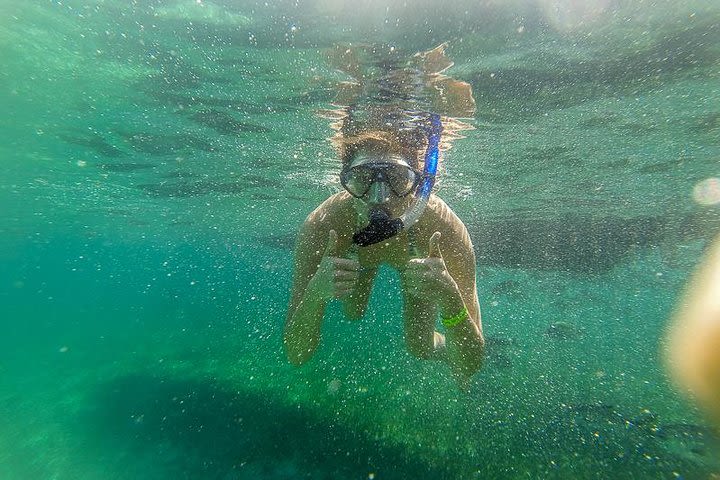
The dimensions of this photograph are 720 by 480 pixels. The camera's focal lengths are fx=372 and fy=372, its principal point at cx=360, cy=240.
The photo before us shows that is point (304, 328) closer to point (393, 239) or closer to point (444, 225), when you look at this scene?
point (393, 239)

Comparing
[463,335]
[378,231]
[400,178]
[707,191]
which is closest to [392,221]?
[378,231]

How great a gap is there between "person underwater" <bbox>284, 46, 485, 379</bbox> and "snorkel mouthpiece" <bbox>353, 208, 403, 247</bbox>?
11 millimetres

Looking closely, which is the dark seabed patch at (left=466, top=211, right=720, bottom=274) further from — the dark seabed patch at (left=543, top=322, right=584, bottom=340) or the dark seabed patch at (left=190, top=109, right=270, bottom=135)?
the dark seabed patch at (left=190, top=109, right=270, bottom=135)

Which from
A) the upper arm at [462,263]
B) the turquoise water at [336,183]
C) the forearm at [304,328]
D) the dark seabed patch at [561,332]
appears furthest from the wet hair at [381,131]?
the dark seabed patch at [561,332]

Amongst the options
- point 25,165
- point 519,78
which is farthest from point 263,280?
point 519,78

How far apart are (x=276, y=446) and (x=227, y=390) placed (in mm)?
4665

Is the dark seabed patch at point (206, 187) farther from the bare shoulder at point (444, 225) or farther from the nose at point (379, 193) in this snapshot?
the nose at point (379, 193)

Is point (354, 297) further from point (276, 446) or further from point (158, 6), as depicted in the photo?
point (158, 6)

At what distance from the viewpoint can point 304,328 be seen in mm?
4266

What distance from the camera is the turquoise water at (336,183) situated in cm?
773

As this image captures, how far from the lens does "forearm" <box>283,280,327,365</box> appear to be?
4.00 metres

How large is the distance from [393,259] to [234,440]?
301 inches

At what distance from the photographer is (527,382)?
13.6 m

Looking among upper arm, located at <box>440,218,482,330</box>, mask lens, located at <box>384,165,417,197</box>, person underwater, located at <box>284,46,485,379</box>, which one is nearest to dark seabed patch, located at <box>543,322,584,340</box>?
person underwater, located at <box>284,46,485,379</box>
